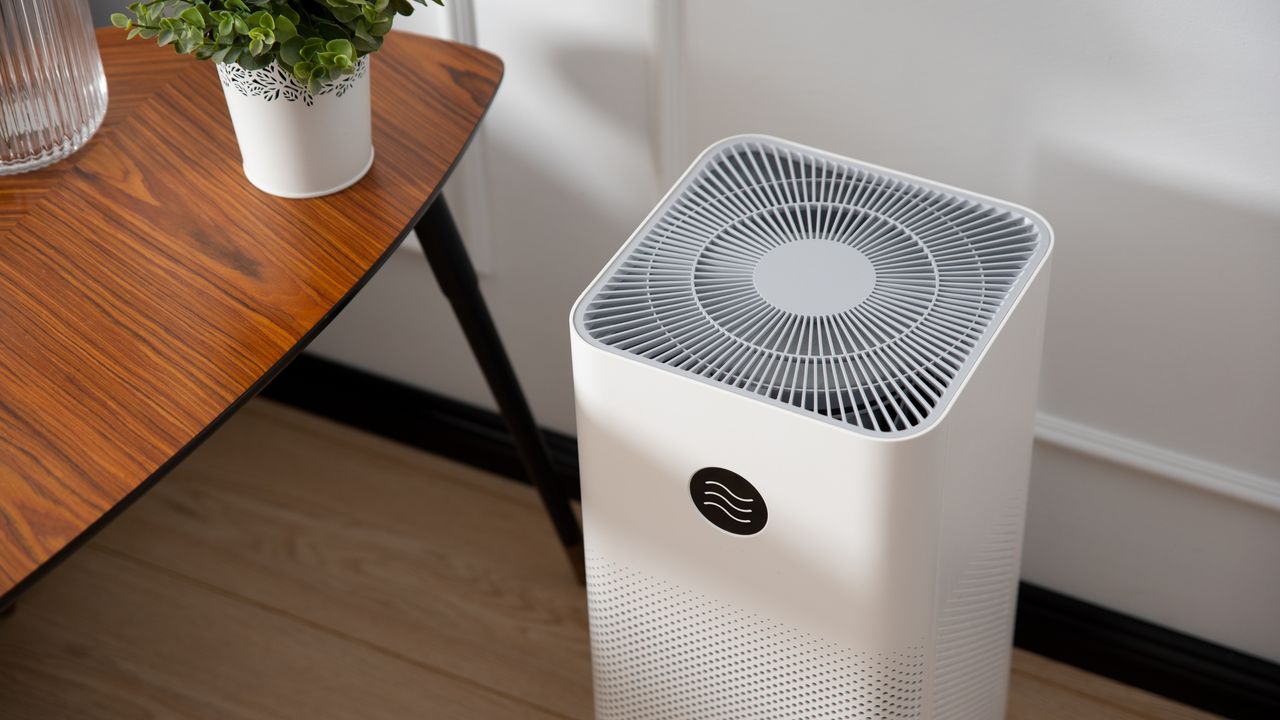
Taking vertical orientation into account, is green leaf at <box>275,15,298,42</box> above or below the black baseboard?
above

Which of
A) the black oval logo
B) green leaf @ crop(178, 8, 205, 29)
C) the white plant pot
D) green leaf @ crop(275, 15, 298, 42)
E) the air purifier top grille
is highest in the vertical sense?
green leaf @ crop(178, 8, 205, 29)

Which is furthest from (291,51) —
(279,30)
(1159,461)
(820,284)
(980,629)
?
(1159,461)

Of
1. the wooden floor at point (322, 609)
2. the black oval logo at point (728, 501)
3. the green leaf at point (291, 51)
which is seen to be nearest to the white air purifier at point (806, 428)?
the black oval logo at point (728, 501)

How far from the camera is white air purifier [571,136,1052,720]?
2.86 feet

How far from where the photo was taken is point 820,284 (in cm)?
94

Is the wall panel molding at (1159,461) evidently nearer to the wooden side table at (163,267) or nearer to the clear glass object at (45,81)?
the wooden side table at (163,267)

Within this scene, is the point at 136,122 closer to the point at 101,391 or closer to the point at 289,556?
the point at 101,391

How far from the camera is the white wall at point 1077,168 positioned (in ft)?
3.44

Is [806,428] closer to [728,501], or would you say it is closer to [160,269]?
[728,501]

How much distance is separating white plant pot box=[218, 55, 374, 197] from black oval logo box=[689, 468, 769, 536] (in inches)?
14.0

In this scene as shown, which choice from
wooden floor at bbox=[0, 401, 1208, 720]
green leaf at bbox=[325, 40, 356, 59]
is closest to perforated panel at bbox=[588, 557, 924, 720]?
wooden floor at bbox=[0, 401, 1208, 720]

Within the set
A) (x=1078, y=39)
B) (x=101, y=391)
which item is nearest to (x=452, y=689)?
(x=101, y=391)

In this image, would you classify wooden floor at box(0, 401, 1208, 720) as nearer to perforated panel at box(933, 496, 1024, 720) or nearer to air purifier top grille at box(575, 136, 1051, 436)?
perforated panel at box(933, 496, 1024, 720)

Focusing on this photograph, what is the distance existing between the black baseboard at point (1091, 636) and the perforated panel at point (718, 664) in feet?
1.48
